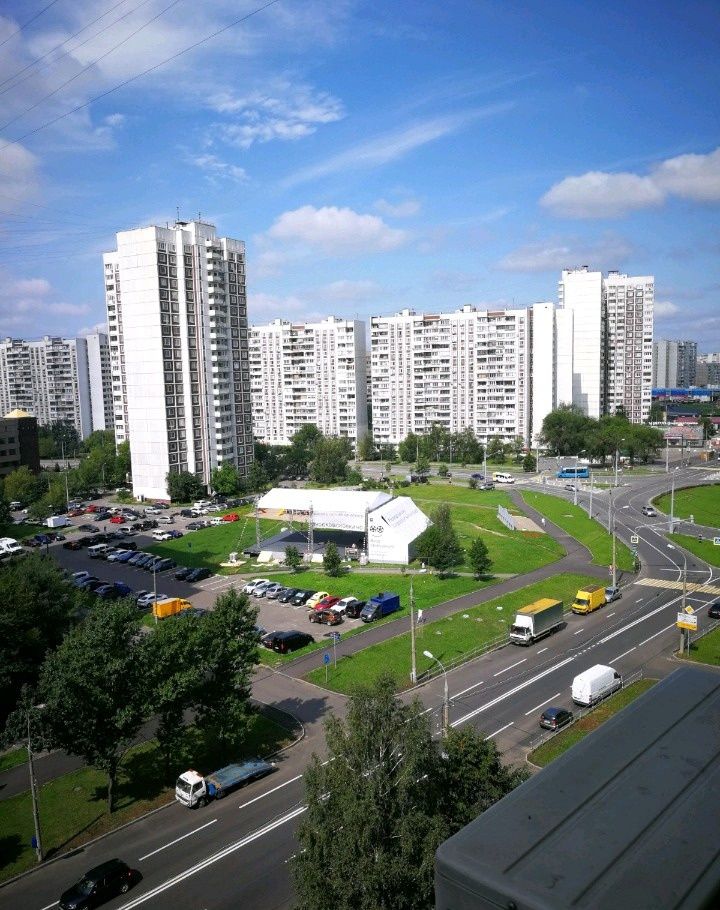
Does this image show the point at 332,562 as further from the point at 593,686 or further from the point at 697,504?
the point at 697,504

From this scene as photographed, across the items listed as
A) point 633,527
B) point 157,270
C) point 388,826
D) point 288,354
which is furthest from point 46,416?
point 388,826

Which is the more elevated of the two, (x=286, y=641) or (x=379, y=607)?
(x=379, y=607)

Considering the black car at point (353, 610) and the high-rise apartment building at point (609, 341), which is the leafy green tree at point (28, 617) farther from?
the high-rise apartment building at point (609, 341)

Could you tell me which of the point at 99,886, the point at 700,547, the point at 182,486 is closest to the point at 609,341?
the point at 700,547

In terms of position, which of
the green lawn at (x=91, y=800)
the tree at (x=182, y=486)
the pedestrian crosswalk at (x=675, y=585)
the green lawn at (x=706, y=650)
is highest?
the tree at (x=182, y=486)

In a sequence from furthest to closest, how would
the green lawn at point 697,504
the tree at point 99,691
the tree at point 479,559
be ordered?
1. the green lawn at point 697,504
2. the tree at point 479,559
3. the tree at point 99,691

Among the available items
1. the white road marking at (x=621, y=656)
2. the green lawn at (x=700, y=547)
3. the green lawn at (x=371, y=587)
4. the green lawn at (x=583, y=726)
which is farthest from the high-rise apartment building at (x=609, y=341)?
the green lawn at (x=583, y=726)
